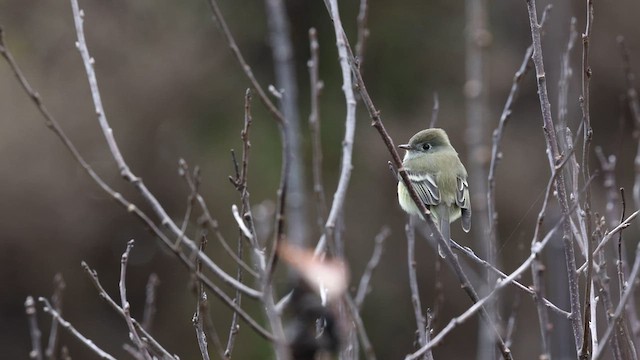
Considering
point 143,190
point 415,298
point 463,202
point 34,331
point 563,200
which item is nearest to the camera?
point 143,190

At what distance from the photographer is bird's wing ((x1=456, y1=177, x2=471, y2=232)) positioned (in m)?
4.71

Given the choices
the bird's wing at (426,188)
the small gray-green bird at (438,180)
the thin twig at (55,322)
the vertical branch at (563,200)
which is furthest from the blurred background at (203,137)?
the vertical branch at (563,200)

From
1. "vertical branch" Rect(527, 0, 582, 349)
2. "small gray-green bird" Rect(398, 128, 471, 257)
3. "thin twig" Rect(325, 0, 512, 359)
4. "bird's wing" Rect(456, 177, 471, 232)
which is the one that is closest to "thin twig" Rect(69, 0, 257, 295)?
"thin twig" Rect(325, 0, 512, 359)

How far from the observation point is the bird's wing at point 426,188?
4676 millimetres

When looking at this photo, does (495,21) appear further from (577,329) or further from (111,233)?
(577,329)

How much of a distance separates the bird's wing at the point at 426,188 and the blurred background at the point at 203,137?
3.39 metres

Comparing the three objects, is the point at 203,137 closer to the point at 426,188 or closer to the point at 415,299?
the point at 426,188

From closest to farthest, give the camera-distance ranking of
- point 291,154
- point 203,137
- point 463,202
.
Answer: point 291,154 → point 463,202 → point 203,137

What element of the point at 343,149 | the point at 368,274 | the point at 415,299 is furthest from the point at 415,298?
the point at 343,149

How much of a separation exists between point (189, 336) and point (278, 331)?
689cm

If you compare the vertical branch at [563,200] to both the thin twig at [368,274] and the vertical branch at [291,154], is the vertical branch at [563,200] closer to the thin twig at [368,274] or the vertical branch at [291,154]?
the thin twig at [368,274]

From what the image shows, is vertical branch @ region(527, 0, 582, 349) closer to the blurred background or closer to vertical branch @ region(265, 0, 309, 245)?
vertical branch @ region(265, 0, 309, 245)

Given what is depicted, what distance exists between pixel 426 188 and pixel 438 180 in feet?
0.27

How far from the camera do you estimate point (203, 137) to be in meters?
8.59
